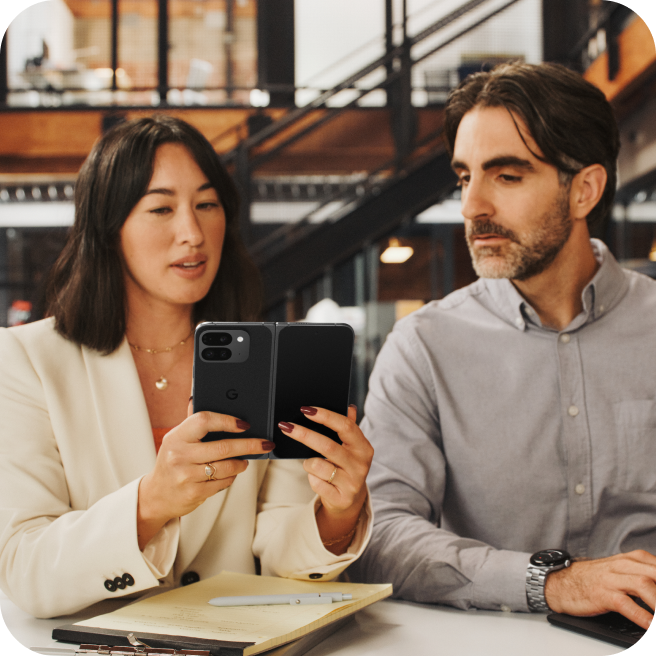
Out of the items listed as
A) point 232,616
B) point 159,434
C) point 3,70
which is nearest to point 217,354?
point 232,616

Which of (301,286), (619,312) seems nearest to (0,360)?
(619,312)

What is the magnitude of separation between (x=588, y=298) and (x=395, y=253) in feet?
10.4

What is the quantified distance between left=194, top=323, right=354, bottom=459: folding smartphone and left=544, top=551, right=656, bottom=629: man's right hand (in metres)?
0.50

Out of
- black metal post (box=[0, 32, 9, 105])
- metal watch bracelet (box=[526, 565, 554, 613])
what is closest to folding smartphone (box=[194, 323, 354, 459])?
metal watch bracelet (box=[526, 565, 554, 613])

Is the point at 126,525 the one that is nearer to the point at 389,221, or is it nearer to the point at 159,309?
the point at 159,309

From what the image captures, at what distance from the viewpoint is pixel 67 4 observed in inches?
237

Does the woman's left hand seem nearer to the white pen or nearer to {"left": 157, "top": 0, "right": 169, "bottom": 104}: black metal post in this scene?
the white pen

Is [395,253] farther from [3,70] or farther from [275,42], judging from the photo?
[3,70]

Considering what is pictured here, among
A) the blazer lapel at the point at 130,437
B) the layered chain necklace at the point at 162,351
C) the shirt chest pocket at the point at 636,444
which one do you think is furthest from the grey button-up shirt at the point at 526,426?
the layered chain necklace at the point at 162,351

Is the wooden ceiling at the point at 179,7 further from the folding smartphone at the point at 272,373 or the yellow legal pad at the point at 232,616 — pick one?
the yellow legal pad at the point at 232,616

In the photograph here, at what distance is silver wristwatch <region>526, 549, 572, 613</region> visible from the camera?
1.18m

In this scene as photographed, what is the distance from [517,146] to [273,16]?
16.7 feet

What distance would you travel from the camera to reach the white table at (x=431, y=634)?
3.21ft

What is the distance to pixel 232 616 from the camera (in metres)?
0.98
